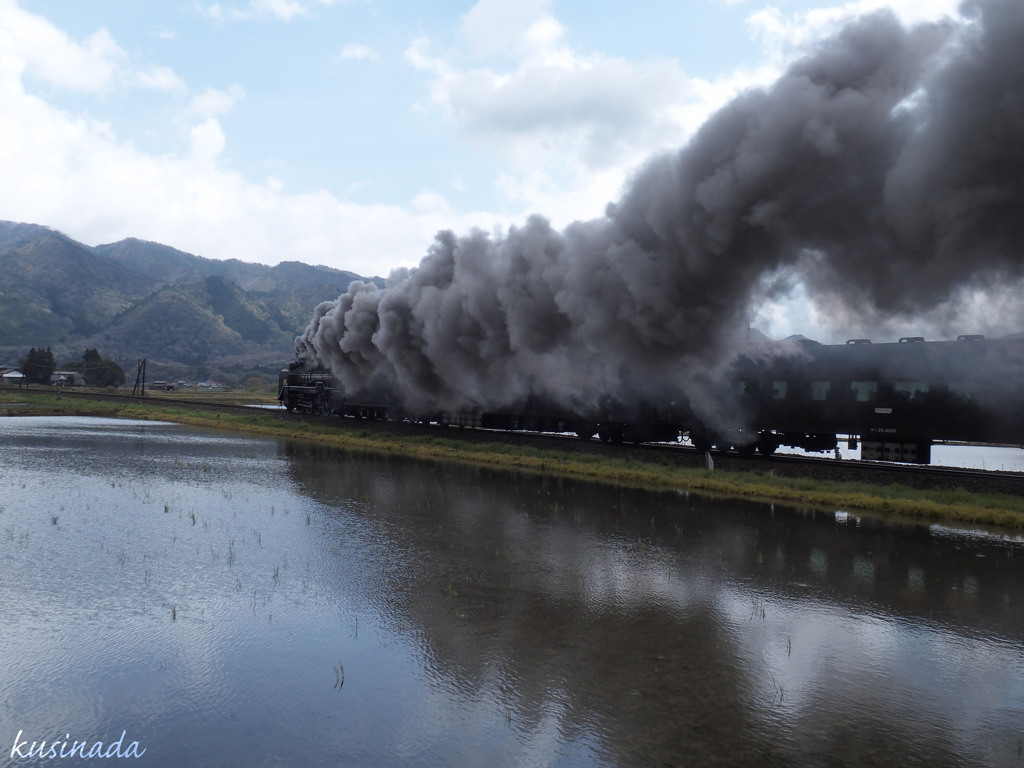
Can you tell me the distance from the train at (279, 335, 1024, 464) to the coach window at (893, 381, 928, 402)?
0.12 ft

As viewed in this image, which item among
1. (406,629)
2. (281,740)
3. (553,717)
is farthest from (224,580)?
(553,717)

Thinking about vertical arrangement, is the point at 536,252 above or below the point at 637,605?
above

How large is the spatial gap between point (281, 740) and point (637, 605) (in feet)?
19.6

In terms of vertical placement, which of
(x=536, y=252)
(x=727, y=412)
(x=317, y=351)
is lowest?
(x=727, y=412)

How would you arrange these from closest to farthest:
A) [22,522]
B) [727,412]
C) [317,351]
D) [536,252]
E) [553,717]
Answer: [553,717] < [22,522] < [727,412] < [536,252] < [317,351]

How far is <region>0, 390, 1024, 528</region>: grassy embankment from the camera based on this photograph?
19.5 meters

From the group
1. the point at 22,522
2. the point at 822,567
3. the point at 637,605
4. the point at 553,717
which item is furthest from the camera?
the point at 22,522

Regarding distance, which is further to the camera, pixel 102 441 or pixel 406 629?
pixel 102 441

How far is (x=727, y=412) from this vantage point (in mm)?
29375

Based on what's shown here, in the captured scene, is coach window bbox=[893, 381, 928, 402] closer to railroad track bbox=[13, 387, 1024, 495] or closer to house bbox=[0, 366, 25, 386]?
railroad track bbox=[13, 387, 1024, 495]

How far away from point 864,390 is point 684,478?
322 inches

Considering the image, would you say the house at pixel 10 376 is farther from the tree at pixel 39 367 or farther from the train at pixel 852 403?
the train at pixel 852 403

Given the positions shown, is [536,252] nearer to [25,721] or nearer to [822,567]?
[822,567]

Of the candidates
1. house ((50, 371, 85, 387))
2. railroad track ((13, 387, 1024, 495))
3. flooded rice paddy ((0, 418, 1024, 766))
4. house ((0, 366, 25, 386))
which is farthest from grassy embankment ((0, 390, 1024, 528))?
house ((50, 371, 85, 387))
